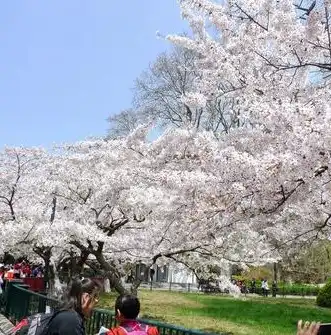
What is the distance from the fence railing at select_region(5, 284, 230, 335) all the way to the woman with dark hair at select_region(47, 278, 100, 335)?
0.63 ft

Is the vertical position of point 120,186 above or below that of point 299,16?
below

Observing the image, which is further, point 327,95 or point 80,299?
point 327,95

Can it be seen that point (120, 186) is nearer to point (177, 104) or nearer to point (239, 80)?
point (239, 80)

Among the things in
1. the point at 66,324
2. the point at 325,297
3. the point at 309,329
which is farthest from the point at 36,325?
the point at 325,297

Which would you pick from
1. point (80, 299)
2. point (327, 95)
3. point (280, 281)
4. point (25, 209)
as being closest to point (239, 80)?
point (327, 95)

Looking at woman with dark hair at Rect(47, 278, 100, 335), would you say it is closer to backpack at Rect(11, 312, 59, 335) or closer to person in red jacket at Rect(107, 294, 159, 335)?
backpack at Rect(11, 312, 59, 335)

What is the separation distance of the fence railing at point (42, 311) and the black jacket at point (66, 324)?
305 millimetres

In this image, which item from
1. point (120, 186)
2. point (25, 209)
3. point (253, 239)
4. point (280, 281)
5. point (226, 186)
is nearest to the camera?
point (226, 186)

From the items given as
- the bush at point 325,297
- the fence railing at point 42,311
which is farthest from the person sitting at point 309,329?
the bush at point 325,297

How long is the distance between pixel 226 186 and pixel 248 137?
144 cm

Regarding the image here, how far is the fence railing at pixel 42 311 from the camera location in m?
4.21

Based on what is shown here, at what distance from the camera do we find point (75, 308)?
327 centimetres

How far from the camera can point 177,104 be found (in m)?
29.4

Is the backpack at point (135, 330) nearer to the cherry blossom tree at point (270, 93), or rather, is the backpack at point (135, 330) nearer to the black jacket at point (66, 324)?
the black jacket at point (66, 324)
